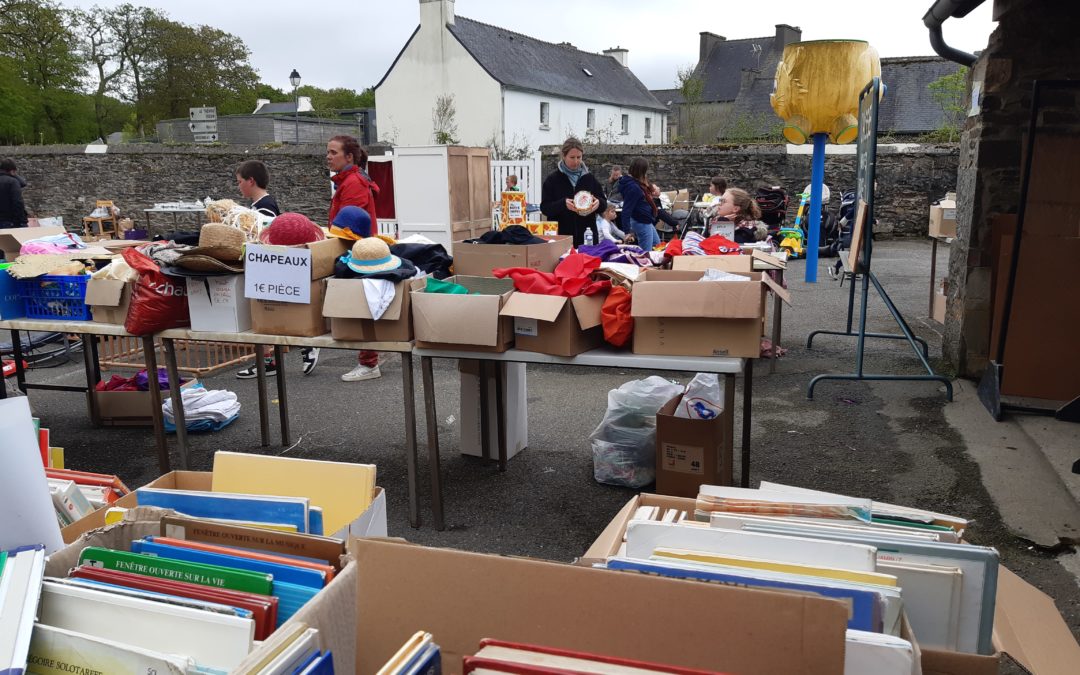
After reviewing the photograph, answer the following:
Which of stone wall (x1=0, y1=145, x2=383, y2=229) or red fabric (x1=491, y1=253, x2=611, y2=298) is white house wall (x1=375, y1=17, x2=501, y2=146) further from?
red fabric (x1=491, y1=253, x2=611, y2=298)

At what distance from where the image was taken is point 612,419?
14.3 ft

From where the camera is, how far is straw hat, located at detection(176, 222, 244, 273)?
387 centimetres

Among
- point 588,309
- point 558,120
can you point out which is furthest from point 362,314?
point 558,120

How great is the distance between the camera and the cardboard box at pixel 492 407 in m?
4.50

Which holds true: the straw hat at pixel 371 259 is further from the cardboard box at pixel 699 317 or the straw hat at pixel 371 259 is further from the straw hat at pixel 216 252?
the cardboard box at pixel 699 317

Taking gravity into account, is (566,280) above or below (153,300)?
above

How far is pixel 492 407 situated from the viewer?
4.60 meters

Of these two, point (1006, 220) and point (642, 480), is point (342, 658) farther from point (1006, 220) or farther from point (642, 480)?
point (1006, 220)

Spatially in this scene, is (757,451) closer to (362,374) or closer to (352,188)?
(362,374)

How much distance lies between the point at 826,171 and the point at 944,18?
970 cm

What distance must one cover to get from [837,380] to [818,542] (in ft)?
15.8

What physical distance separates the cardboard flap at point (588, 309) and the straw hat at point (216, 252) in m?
1.75

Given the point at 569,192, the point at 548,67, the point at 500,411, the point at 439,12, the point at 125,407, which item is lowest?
the point at 125,407

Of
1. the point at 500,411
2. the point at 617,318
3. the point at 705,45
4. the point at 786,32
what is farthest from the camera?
the point at 705,45
